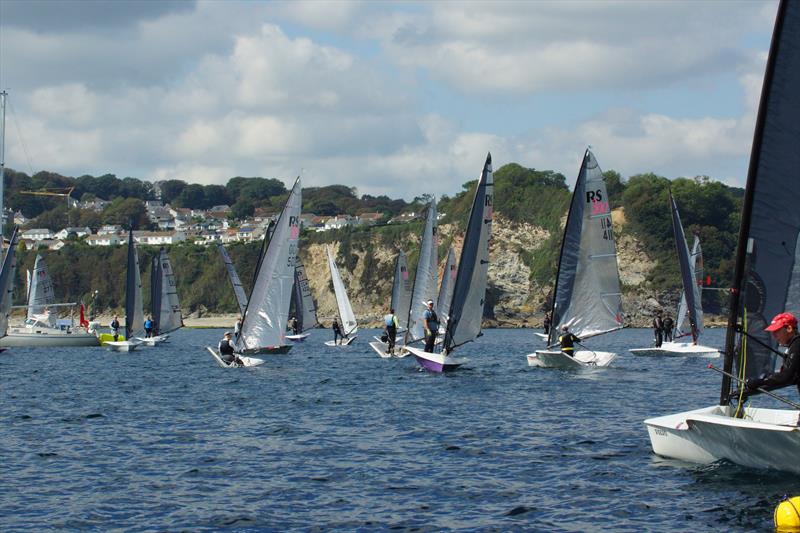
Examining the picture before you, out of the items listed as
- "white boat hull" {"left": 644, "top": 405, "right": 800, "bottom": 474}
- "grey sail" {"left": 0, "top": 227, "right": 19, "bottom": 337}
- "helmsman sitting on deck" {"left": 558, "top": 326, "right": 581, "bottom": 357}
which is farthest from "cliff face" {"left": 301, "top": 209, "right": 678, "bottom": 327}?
"white boat hull" {"left": 644, "top": 405, "right": 800, "bottom": 474}

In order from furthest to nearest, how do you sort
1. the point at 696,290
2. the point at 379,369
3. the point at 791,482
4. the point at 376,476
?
the point at 696,290, the point at 379,369, the point at 376,476, the point at 791,482

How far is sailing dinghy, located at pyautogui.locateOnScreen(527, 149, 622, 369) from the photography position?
3738 centimetres

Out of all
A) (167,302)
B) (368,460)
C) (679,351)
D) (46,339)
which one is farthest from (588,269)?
(46,339)

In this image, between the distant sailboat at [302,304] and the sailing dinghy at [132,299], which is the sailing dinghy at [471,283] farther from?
the distant sailboat at [302,304]

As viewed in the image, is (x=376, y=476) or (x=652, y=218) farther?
(x=652, y=218)

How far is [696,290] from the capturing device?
5009 centimetres

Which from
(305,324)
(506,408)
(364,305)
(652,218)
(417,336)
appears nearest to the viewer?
(506,408)

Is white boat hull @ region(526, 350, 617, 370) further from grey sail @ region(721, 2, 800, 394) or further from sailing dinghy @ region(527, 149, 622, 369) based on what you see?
grey sail @ region(721, 2, 800, 394)

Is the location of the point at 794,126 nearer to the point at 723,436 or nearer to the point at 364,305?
the point at 723,436

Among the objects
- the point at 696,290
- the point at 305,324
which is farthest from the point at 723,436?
the point at 305,324

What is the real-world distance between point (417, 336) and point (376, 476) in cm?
2934

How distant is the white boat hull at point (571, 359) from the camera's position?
35125mm

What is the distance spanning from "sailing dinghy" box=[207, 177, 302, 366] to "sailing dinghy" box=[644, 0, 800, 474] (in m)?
25.2

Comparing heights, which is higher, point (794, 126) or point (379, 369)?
point (794, 126)
